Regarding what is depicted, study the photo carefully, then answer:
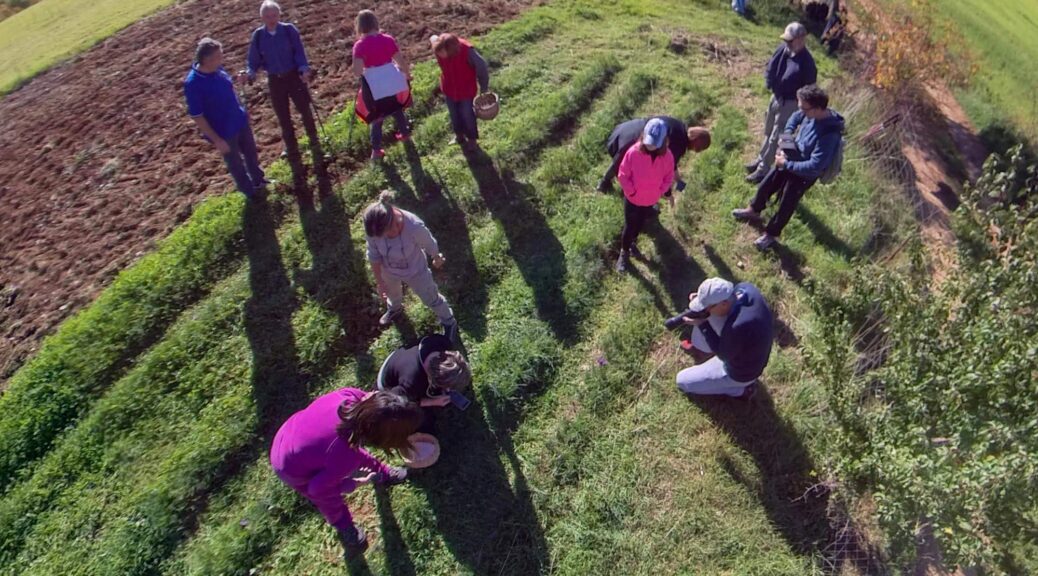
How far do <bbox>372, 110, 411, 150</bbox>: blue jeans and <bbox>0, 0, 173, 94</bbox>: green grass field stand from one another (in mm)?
6697

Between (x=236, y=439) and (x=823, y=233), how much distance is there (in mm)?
6941

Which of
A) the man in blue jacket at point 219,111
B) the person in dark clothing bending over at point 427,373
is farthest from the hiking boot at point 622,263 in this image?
the man in blue jacket at point 219,111

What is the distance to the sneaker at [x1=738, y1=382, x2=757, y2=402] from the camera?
5.32m

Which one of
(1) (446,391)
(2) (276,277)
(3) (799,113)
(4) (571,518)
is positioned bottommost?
(4) (571,518)

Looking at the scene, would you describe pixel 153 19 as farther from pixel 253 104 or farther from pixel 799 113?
pixel 799 113

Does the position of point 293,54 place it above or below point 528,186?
above

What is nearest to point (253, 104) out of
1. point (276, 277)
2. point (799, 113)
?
point (276, 277)

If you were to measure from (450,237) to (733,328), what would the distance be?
11.8 feet

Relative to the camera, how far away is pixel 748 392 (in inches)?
210

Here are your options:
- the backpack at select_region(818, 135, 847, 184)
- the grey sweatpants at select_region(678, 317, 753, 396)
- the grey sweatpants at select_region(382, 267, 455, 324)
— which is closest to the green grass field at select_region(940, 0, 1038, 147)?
the backpack at select_region(818, 135, 847, 184)

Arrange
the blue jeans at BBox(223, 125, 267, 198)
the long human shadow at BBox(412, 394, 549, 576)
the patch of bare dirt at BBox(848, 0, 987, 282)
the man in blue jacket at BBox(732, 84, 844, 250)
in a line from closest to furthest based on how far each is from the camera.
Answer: the long human shadow at BBox(412, 394, 549, 576)
the man in blue jacket at BBox(732, 84, 844, 250)
the blue jeans at BBox(223, 125, 267, 198)
the patch of bare dirt at BBox(848, 0, 987, 282)

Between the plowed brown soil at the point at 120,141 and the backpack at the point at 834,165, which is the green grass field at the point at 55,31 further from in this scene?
the backpack at the point at 834,165

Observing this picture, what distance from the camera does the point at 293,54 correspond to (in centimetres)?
693

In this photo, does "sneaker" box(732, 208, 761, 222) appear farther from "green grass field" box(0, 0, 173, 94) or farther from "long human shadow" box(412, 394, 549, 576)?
"green grass field" box(0, 0, 173, 94)
